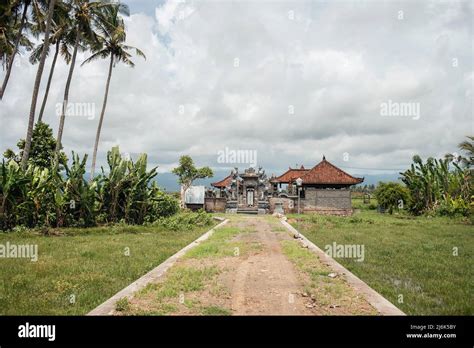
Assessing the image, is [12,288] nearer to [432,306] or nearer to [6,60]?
[432,306]

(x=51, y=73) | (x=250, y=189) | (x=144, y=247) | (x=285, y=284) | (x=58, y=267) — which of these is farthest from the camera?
(x=250, y=189)

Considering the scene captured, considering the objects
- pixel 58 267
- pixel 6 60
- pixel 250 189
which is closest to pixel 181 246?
pixel 58 267

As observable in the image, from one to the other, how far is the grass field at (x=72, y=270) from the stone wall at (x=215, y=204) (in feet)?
79.1

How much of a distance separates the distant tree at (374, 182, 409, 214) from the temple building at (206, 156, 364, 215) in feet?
9.34

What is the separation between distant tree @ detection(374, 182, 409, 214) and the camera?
116 ft

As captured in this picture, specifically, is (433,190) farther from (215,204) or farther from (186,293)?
(186,293)

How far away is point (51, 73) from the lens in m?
25.5

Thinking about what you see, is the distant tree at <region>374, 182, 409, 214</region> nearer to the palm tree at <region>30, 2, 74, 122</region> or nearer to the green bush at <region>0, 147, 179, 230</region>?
the green bush at <region>0, 147, 179, 230</region>

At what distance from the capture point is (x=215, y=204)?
39.6 metres

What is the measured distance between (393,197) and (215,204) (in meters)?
19.7

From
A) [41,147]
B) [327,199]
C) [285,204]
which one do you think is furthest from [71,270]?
[327,199]

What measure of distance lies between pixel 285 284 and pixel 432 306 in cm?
271

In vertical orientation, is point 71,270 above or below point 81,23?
below
